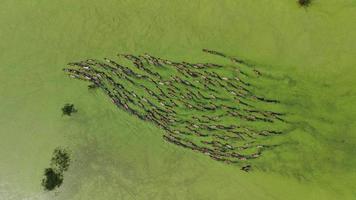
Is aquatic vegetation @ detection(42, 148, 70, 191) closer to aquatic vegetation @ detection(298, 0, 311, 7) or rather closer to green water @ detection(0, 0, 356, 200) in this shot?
green water @ detection(0, 0, 356, 200)

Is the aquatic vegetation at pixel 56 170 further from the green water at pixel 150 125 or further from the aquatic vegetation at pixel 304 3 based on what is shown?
the aquatic vegetation at pixel 304 3

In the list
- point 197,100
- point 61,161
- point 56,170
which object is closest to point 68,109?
point 61,161

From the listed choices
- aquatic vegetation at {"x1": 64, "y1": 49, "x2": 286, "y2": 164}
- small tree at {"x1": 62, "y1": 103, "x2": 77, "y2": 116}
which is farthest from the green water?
aquatic vegetation at {"x1": 64, "y1": 49, "x2": 286, "y2": 164}

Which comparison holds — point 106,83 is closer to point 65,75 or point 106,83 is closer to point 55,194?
point 65,75

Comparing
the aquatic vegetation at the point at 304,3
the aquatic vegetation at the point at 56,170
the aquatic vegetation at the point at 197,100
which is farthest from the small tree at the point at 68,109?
the aquatic vegetation at the point at 304,3

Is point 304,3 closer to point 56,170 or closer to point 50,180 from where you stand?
point 56,170

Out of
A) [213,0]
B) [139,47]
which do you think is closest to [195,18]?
[213,0]
